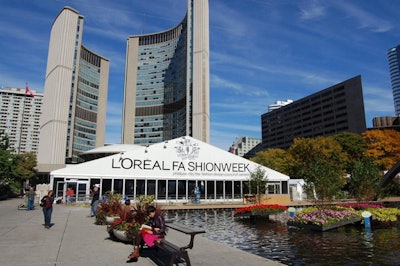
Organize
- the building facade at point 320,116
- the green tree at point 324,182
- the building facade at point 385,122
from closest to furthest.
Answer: the green tree at point 324,182 → the building facade at point 320,116 → the building facade at point 385,122

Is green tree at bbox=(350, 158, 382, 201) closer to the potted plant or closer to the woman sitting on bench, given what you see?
the potted plant

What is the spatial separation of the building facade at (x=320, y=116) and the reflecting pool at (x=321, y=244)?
109m

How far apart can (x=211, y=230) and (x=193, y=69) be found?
9266cm

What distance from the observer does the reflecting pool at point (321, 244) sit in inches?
328

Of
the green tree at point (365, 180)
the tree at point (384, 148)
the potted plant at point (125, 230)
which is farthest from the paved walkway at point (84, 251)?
the tree at point (384, 148)

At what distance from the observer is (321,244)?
10750mm

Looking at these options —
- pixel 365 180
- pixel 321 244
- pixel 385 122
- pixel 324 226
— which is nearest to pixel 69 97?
pixel 365 180

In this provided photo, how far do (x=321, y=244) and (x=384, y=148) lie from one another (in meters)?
52.6

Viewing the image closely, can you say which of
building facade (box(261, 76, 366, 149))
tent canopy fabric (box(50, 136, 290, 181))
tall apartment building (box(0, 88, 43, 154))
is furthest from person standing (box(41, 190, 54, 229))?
tall apartment building (box(0, 88, 43, 154))

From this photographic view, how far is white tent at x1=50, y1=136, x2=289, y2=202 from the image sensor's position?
3183 cm

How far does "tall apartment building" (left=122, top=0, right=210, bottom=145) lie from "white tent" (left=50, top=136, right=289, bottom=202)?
60591mm

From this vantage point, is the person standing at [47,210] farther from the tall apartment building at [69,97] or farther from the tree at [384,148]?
the tree at [384,148]

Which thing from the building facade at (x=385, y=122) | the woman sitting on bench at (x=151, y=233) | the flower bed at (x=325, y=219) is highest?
the building facade at (x=385, y=122)

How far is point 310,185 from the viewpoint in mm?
18359
